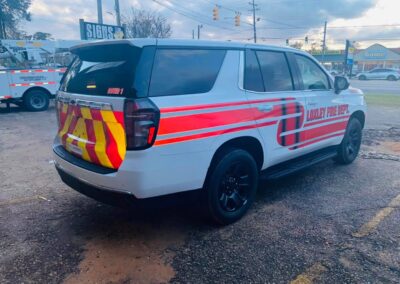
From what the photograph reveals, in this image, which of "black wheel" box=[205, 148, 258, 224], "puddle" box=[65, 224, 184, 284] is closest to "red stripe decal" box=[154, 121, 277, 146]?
"black wheel" box=[205, 148, 258, 224]

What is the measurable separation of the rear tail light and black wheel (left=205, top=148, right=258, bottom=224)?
2.75 ft

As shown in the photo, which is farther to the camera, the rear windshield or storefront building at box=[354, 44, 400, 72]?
storefront building at box=[354, 44, 400, 72]

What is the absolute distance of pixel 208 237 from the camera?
328cm

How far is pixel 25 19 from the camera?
3509 centimetres

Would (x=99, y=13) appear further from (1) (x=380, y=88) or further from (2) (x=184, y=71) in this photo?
(1) (x=380, y=88)

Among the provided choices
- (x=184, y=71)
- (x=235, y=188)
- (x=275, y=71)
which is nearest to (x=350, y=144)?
(x=275, y=71)

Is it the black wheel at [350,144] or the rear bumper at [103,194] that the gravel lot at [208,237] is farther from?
the black wheel at [350,144]

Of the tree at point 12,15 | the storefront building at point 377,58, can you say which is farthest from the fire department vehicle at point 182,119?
the storefront building at point 377,58

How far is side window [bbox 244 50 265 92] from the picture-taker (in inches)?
138

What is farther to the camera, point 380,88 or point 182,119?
A: point 380,88

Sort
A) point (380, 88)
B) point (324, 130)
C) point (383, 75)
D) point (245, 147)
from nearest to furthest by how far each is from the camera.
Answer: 1. point (245, 147)
2. point (324, 130)
3. point (380, 88)
4. point (383, 75)

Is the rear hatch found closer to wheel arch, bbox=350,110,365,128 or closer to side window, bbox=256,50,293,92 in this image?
side window, bbox=256,50,293,92

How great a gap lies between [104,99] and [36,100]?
36.8ft

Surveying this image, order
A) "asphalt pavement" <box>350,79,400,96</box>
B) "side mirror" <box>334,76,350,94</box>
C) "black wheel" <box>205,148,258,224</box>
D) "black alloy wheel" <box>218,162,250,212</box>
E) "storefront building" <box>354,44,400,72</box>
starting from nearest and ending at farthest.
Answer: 1. "black wheel" <box>205,148,258,224</box>
2. "black alloy wheel" <box>218,162,250,212</box>
3. "side mirror" <box>334,76,350,94</box>
4. "asphalt pavement" <box>350,79,400,96</box>
5. "storefront building" <box>354,44,400,72</box>
